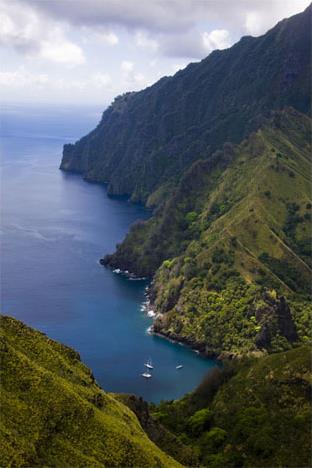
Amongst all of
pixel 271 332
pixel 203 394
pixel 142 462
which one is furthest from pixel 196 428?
pixel 271 332

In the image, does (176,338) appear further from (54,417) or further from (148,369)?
(54,417)

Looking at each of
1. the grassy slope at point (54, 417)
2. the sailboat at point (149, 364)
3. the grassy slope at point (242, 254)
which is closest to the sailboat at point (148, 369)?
the sailboat at point (149, 364)

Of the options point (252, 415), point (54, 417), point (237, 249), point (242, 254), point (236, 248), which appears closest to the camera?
point (54, 417)

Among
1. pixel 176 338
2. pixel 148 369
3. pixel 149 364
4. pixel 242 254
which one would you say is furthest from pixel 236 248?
pixel 148 369

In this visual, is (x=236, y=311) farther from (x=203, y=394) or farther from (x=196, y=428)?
(x=196, y=428)

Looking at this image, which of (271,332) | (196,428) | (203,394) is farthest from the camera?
(271,332)

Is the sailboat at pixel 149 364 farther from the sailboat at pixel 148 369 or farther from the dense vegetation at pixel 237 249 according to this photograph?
the dense vegetation at pixel 237 249

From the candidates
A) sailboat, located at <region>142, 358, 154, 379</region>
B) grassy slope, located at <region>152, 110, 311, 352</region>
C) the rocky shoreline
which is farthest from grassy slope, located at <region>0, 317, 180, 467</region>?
grassy slope, located at <region>152, 110, 311, 352</region>
